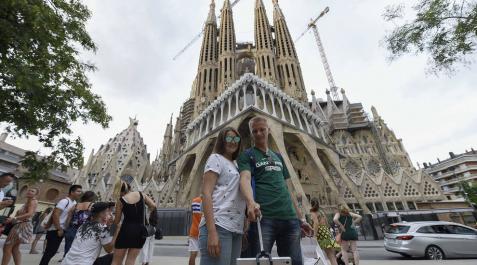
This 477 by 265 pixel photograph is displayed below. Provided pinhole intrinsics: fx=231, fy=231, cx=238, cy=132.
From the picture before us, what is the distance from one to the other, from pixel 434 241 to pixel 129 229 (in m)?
8.18

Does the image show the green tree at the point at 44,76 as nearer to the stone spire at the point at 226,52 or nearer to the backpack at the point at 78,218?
the backpack at the point at 78,218

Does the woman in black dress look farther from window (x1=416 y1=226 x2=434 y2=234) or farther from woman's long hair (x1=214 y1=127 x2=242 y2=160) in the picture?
window (x1=416 y1=226 x2=434 y2=234)

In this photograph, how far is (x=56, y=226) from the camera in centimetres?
362

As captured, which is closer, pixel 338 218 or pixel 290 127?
pixel 338 218

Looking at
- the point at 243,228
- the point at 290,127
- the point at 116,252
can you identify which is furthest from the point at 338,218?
the point at 290,127

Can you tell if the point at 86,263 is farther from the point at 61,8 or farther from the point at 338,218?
the point at 61,8

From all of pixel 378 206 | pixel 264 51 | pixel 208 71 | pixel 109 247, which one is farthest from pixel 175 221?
pixel 264 51

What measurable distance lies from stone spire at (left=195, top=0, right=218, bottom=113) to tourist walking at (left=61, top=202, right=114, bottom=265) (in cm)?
3206

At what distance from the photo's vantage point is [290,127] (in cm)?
2308

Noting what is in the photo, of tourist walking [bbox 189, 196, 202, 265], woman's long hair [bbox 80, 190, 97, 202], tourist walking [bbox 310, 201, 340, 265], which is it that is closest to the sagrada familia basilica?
tourist walking [bbox 310, 201, 340, 265]

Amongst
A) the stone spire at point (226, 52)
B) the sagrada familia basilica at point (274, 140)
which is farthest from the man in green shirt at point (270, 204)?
the stone spire at point (226, 52)

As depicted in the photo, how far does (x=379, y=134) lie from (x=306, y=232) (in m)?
Result: 46.1

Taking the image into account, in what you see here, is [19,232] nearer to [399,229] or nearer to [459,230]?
[399,229]

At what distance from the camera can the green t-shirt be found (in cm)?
197
